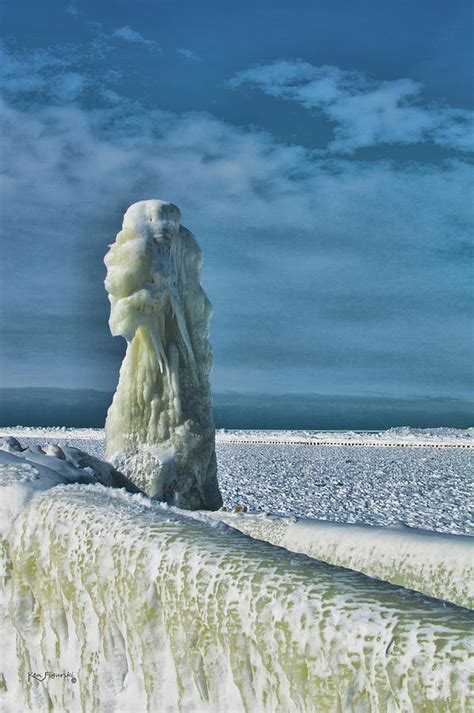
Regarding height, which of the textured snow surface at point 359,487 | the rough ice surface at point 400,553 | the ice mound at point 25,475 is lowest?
the textured snow surface at point 359,487

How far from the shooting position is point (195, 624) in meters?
1.28

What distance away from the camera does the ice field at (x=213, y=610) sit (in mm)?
1041

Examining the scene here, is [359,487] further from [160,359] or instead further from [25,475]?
[25,475]

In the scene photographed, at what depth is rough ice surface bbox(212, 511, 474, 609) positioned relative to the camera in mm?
1921

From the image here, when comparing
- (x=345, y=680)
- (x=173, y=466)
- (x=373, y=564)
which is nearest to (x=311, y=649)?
(x=345, y=680)

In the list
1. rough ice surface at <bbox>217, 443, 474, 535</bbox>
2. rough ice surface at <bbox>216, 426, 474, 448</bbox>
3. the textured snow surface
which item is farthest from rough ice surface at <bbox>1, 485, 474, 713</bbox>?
rough ice surface at <bbox>216, 426, 474, 448</bbox>

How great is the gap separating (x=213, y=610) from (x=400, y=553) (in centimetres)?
95

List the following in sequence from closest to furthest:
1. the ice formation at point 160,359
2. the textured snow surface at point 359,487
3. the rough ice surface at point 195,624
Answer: the rough ice surface at point 195,624 < the ice formation at point 160,359 < the textured snow surface at point 359,487

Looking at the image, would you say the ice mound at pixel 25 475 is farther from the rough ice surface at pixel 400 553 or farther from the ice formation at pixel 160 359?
the ice formation at pixel 160 359

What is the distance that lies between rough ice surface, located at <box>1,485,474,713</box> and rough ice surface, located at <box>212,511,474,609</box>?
66 centimetres

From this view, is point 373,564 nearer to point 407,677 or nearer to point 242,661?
point 242,661
